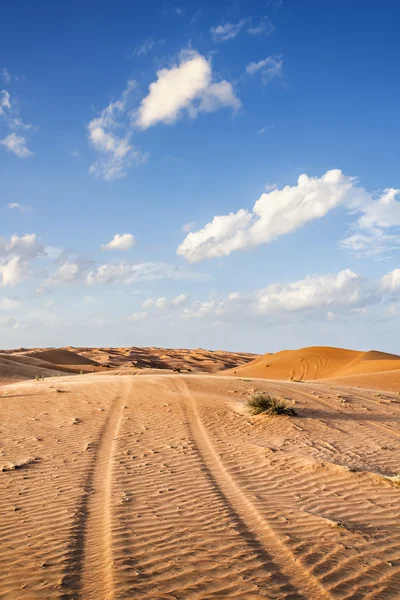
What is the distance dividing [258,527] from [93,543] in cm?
186

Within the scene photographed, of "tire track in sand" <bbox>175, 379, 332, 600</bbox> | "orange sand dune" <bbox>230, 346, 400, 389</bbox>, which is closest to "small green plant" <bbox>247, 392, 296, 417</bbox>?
"tire track in sand" <bbox>175, 379, 332, 600</bbox>

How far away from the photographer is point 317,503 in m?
6.18

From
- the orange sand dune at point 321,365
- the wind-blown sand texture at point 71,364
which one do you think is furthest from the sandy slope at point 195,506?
the orange sand dune at point 321,365

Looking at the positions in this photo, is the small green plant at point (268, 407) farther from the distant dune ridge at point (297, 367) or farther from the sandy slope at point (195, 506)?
the distant dune ridge at point (297, 367)

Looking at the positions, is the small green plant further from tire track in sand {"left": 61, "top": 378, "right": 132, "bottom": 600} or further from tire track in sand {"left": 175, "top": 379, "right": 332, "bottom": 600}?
tire track in sand {"left": 61, "top": 378, "right": 132, "bottom": 600}

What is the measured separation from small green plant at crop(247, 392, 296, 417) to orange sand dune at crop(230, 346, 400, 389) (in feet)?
64.5

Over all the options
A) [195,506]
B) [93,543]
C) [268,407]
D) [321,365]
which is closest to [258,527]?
[195,506]

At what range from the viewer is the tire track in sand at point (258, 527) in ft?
13.2

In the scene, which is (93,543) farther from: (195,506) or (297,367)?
(297,367)

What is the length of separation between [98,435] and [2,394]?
7.38 meters

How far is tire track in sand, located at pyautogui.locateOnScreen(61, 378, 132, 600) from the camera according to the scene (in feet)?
12.6

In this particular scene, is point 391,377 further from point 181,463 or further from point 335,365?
point 181,463

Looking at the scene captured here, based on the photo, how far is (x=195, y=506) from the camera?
5754mm

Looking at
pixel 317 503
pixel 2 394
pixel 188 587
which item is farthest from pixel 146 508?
pixel 2 394
